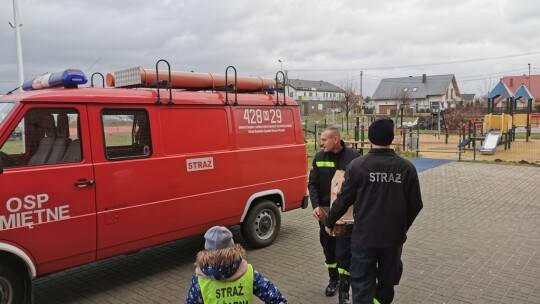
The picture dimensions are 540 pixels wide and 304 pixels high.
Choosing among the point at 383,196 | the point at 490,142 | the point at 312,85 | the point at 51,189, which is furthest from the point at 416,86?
the point at 51,189

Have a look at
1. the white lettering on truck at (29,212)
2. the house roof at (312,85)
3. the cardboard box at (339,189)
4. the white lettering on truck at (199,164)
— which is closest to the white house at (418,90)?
the house roof at (312,85)

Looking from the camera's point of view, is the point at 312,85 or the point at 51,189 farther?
the point at 312,85

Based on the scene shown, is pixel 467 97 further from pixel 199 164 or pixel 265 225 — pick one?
pixel 199 164

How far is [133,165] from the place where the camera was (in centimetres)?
464

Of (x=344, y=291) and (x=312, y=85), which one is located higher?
(x=312, y=85)

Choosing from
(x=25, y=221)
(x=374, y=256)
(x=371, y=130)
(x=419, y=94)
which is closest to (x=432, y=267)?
(x=374, y=256)

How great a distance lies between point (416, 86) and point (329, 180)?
7805cm

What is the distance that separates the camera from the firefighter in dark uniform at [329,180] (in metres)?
4.29

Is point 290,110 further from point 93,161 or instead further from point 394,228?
point 394,228

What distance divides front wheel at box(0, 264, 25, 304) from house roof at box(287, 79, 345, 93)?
91467mm

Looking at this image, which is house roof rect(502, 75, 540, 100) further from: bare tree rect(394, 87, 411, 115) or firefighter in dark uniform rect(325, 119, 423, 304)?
firefighter in dark uniform rect(325, 119, 423, 304)

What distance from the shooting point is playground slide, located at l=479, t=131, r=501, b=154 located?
1895cm

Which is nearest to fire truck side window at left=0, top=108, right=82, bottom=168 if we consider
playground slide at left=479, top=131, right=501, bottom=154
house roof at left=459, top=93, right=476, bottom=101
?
playground slide at left=479, top=131, right=501, bottom=154

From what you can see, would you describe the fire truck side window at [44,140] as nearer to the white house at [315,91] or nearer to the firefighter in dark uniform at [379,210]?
the firefighter in dark uniform at [379,210]
